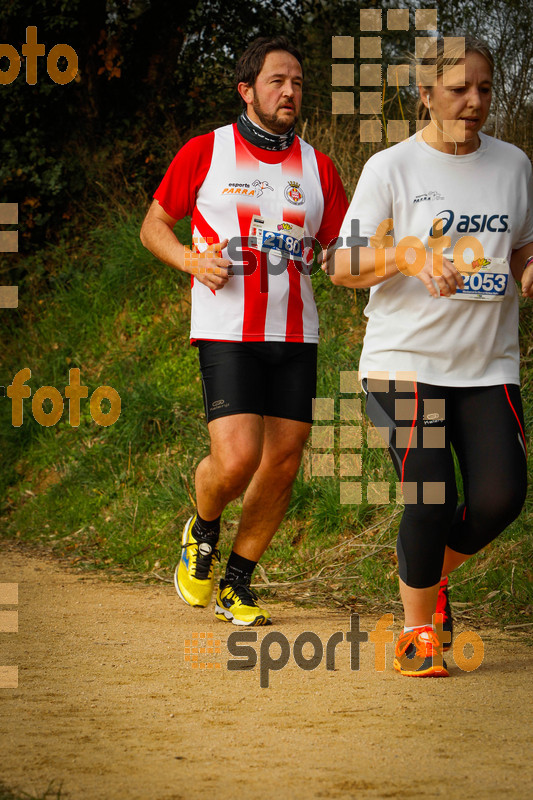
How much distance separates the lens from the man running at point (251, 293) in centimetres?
445

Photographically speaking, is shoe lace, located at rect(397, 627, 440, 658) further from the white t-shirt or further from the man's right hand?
the man's right hand

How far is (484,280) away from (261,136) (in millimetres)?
1594

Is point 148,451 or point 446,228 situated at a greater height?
point 446,228

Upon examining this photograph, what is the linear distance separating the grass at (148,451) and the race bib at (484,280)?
200cm

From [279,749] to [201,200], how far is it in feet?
8.66

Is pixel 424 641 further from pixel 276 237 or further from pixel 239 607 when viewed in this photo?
pixel 276 237

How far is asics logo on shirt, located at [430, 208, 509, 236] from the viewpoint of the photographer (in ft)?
11.6

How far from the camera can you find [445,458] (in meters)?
3.59

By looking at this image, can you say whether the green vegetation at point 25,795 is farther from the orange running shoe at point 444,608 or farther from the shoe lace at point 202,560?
the shoe lace at point 202,560

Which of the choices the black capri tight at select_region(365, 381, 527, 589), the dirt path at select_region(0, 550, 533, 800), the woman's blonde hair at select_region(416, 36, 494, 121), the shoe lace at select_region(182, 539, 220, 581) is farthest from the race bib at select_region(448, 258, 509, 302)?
the shoe lace at select_region(182, 539, 220, 581)
